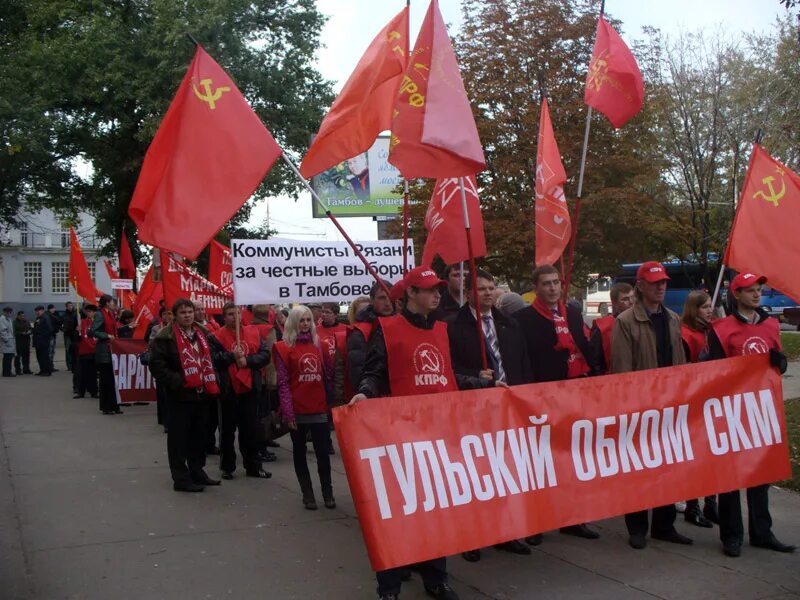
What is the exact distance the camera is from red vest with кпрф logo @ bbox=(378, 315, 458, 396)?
5609 millimetres

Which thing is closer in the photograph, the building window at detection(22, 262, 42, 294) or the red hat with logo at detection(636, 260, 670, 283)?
the red hat with logo at detection(636, 260, 670, 283)

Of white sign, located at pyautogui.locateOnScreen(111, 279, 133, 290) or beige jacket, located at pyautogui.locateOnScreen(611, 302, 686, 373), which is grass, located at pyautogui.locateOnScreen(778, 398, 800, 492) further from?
white sign, located at pyautogui.locateOnScreen(111, 279, 133, 290)

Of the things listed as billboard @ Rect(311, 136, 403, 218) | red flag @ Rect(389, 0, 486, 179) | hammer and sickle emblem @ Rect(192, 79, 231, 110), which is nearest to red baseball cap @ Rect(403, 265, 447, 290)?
red flag @ Rect(389, 0, 486, 179)

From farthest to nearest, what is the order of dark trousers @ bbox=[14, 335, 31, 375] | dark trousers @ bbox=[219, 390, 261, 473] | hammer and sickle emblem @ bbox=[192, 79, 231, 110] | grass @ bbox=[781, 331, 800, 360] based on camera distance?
dark trousers @ bbox=[14, 335, 31, 375] → grass @ bbox=[781, 331, 800, 360] → dark trousers @ bbox=[219, 390, 261, 473] → hammer and sickle emblem @ bbox=[192, 79, 231, 110]

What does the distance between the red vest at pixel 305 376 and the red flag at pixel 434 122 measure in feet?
8.21

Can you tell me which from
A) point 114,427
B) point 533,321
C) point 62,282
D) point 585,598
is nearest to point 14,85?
point 114,427

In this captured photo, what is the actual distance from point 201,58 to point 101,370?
919cm

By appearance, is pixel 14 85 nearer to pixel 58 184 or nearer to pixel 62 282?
pixel 58 184

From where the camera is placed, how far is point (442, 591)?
5277 millimetres

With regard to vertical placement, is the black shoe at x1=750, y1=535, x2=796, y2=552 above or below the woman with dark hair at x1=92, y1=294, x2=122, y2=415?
below

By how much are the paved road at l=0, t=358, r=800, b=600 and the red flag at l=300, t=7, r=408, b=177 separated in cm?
281

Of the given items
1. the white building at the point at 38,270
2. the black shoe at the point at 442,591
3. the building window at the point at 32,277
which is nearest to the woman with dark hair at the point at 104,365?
the black shoe at the point at 442,591

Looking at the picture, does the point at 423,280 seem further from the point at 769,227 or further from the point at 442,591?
the point at 769,227

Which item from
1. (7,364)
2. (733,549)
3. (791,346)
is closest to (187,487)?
(733,549)
